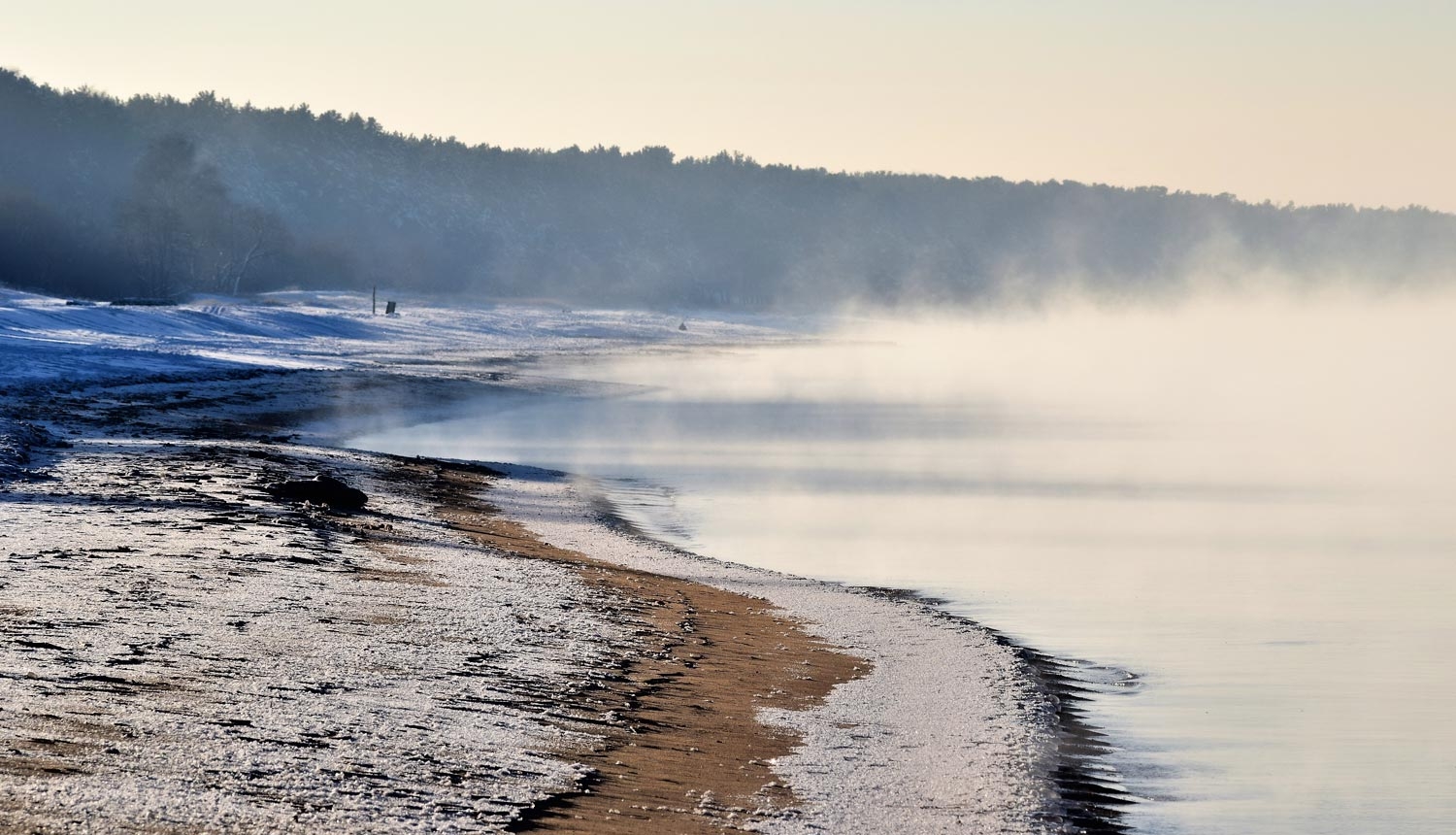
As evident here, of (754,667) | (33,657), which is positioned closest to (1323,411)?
(754,667)

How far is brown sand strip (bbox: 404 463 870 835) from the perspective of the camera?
24.4 feet

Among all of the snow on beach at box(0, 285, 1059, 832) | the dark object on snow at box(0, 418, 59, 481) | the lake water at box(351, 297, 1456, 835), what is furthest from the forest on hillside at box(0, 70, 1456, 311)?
the snow on beach at box(0, 285, 1059, 832)

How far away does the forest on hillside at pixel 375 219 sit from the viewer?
85938 mm

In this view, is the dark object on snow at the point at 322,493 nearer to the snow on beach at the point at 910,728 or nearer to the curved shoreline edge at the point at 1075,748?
the snow on beach at the point at 910,728

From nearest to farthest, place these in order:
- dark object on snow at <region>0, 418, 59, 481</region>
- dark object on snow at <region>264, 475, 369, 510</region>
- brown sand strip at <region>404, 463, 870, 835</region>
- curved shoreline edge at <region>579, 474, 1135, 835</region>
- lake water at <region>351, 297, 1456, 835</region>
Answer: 1. brown sand strip at <region>404, 463, 870, 835</region>
2. curved shoreline edge at <region>579, 474, 1135, 835</region>
3. lake water at <region>351, 297, 1456, 835</region>
4. dark object on snow at <region>264, 475, 369, 510</region>
5. dark object on snow at <region>0, 418, 59, 481</region>

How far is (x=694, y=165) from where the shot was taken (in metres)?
199

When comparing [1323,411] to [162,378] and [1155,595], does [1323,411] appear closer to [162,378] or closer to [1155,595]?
[162,378]

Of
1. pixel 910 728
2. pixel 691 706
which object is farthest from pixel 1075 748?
pixel 691 706

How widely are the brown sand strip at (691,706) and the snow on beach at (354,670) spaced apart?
0.59 ft

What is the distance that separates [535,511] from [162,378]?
67.8 feet

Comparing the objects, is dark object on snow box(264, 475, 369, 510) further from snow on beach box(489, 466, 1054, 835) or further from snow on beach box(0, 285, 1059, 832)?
snow on beach box(489, 466, 1054, 835)

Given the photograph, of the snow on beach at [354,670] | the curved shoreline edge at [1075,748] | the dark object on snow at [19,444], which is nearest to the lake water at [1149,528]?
the curved shoreline edge at [1075,748]

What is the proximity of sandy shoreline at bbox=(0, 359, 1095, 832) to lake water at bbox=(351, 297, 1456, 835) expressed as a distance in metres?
1.06

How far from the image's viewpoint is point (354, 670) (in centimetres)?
983
